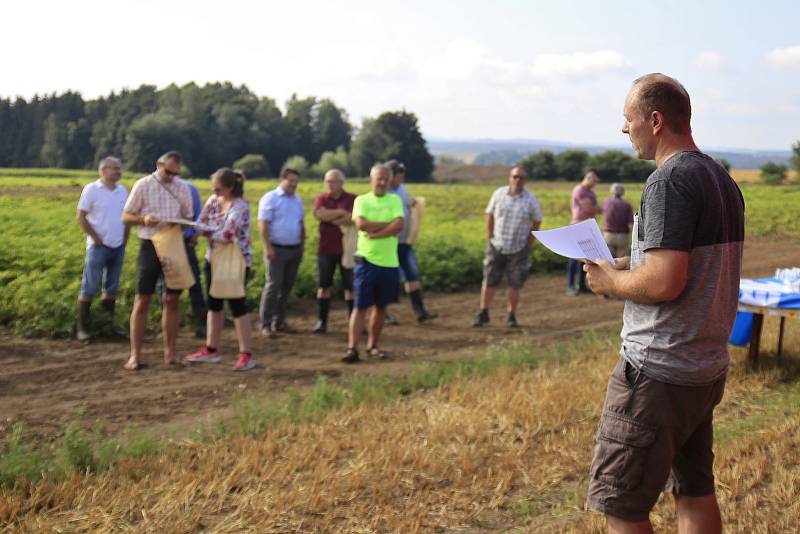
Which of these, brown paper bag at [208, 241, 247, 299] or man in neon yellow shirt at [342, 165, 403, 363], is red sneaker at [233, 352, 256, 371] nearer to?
brown paper bag at [208, 241, 247, 299]

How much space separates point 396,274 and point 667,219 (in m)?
5.55

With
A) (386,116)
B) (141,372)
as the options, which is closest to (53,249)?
(141,372)

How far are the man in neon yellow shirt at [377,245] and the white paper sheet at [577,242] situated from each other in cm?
489

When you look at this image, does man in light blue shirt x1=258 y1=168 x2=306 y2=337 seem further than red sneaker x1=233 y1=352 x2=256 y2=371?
Yes

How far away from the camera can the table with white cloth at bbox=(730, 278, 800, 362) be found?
6859 millimetres

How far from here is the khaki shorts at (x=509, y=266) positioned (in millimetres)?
9969

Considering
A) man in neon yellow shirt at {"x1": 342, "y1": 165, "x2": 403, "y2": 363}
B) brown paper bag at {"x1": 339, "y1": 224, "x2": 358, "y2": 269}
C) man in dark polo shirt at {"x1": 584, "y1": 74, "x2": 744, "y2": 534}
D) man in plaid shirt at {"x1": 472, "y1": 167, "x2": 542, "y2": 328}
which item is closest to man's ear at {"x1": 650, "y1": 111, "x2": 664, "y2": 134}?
man in dark polo shirt at {"x1": 584, "y1": 74, "x2": 744, "y2": 534}

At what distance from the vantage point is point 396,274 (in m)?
8.23

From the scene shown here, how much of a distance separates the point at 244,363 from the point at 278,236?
81.0 inches

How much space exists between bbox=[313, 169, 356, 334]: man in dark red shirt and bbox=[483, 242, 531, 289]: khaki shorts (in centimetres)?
171

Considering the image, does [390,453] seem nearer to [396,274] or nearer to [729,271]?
[729,271]

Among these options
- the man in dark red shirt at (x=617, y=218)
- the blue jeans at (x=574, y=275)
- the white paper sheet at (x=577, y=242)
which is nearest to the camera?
the white paper sheet at (x=577, y=242)

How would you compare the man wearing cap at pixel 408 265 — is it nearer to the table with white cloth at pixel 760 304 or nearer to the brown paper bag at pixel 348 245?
the brown paper bag at pixel 348 245

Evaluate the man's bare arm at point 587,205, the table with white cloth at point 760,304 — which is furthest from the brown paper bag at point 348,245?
the man's bare arm at point 587,205
